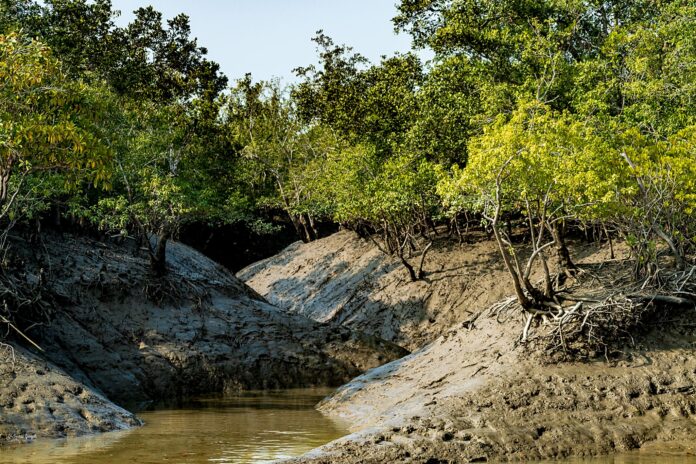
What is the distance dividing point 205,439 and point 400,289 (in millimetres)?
18505

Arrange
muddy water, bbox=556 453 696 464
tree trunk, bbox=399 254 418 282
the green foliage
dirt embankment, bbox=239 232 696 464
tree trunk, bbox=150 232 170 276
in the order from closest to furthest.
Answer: muddy water, bbox=556 453 696 464 < dirt embankment, bbox=239 232 696 464 < the green foliage < tree trunk, bbox=150 232 170 276 < tree trunk, bbox=399 254 418 282

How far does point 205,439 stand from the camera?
1598cm

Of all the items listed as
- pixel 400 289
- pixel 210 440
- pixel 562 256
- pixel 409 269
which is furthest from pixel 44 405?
pixel 400 289

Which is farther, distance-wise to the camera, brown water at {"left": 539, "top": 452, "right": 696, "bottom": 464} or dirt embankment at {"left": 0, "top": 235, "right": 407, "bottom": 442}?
dirt embankment at {"left": 0, "top": 235, "right": 407, "bottom": 442}

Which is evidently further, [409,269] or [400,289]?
[400,289]

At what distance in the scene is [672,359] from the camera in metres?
16.0

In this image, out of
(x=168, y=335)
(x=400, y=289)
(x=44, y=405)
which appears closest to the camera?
(x=44, y=405)

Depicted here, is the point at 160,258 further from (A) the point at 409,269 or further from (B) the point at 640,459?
(B) the point at 640,459

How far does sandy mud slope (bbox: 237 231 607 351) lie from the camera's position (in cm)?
3088

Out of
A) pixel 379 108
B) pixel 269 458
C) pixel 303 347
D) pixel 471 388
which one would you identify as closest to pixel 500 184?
pixel 471 388

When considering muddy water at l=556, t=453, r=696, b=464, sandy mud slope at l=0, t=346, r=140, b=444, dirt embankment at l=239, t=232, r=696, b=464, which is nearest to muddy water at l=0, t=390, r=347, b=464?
sandy mud slope at l=0, t=346, r=140, b=444

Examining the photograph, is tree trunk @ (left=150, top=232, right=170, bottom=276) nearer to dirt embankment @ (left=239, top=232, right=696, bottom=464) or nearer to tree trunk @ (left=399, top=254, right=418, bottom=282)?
dirt embankment @ (left=239, top=232, right=696, bottom=464)

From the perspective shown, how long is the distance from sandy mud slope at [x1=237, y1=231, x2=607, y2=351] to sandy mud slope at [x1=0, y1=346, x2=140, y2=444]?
1281 cm

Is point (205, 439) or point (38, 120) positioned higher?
point (38, 120)
